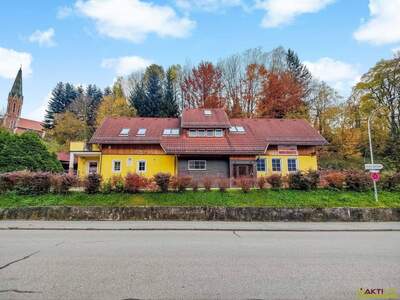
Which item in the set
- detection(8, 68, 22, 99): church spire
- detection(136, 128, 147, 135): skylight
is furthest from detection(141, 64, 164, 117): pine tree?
detection(8, 68, 22, 99): church spire

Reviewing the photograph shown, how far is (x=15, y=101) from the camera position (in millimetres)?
80688

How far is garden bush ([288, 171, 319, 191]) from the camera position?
58.7ft

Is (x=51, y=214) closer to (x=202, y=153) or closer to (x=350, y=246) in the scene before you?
(x=202, y=153)

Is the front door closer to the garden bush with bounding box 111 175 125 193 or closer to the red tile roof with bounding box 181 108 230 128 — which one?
the red tile roof with bounding box 181 108 230 128

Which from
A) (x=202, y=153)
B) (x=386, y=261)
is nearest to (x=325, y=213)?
(x=386, y=261)

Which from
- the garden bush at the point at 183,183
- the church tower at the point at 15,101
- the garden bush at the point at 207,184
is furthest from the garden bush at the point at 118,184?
the church tower at the point at 15,101

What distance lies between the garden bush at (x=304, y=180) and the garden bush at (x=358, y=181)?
2255mm

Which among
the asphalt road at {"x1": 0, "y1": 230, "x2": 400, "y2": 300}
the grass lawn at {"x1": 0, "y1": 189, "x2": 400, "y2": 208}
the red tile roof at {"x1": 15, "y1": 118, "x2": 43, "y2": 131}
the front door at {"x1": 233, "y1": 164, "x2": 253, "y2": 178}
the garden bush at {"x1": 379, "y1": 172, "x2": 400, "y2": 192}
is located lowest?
the asphalt road at {"x1": 0, "y1": 230, "x2": 400, "y2": 300}

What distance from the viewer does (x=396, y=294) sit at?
4.39 meters

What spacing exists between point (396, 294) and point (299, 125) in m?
25.8

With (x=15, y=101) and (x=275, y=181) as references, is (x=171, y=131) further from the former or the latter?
(x=15, y=101)

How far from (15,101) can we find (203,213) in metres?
88.9

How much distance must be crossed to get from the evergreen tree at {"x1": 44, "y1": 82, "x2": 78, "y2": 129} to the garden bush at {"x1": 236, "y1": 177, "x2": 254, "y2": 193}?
50.8 meters

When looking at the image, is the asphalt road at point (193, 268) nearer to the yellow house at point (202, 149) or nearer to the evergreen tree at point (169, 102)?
the yellow house at point (202, 149)
